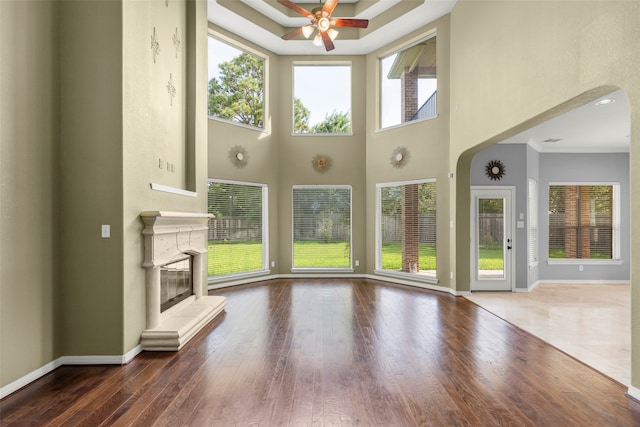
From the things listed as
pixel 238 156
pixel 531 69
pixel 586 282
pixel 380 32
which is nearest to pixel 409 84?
pixel 380 32

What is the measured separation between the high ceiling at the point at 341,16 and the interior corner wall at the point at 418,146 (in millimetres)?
279

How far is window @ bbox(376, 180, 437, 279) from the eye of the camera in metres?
6.64

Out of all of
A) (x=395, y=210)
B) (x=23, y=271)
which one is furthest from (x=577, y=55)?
(x=23, y=271)

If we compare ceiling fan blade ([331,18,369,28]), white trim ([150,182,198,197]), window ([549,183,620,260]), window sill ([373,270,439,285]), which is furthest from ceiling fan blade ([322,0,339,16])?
window ([549,183,620,260])

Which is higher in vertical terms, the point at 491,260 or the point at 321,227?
the point at 321,227

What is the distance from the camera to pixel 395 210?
7.16 meters

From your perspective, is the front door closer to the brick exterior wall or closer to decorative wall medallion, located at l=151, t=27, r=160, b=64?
the brick exterior wall

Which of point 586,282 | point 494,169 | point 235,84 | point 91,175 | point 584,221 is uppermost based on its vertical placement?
point 235,84

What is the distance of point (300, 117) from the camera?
778 centimetres

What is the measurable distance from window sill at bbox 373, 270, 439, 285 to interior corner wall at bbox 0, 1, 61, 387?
5.60 m

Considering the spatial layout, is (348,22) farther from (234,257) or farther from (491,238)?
(234,257)

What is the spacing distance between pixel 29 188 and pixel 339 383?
293 centimetres

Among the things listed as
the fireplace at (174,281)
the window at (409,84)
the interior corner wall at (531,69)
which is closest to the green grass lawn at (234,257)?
the fireplace at (174,281)

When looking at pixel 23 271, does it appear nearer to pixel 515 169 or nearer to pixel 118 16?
pixel 118 16
